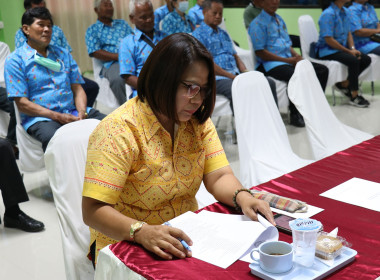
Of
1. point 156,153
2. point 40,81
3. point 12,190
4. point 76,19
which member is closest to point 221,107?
point 40,81

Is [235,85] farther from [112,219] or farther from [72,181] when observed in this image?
[112,219]

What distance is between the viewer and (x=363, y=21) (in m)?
6.09

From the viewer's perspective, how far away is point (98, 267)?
1424 millimetres

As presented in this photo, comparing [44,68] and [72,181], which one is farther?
[44,68]

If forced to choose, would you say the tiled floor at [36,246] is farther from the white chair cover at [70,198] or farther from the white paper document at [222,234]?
the white paper document at [222,234]

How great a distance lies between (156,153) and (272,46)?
3.64 m

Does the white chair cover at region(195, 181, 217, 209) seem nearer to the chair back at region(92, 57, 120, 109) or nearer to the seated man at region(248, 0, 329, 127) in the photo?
the chair back at region(92, 57, 120, 109)

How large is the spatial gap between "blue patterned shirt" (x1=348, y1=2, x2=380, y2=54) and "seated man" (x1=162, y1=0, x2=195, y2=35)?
1958mm

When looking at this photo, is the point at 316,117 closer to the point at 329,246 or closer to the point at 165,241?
the point at 329,246

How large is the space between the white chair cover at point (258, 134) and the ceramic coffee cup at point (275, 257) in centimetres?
137

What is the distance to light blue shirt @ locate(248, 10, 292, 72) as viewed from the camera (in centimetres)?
492

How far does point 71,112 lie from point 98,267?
221 cm

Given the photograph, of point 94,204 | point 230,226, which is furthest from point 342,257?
point 94,204

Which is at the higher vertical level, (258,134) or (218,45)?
(218,45)
